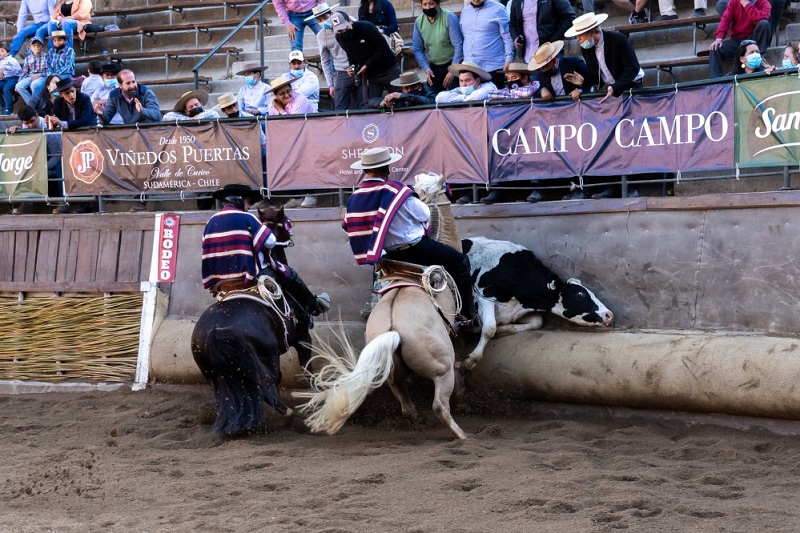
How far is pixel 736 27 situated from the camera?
10836 mm

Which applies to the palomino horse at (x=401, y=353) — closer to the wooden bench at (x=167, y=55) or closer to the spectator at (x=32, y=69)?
the wooden bench at (x=167, y=55)

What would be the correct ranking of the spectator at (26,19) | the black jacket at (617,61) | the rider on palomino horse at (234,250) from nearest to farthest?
the rider on palomino horse at (234,250), the black jacket at (617,61), the spectator at (26,19)

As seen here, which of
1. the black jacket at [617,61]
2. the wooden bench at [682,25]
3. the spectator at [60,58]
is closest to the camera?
the black jacket at [617,61]

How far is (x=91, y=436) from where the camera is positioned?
341 inches

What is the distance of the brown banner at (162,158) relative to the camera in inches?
417

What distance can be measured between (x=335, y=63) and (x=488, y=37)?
1.90 m

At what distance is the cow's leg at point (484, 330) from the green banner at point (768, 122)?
2.30 metres

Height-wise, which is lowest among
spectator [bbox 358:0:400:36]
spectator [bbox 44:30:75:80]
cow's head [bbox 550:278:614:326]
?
cow's head [bbox 550:278:614:326]

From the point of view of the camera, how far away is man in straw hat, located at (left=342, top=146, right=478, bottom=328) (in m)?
8.05

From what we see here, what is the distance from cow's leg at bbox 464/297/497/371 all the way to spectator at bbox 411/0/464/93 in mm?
3817

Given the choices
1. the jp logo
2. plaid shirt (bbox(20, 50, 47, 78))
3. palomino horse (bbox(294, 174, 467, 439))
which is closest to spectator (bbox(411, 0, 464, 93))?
the jp logo

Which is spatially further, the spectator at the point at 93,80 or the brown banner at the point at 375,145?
the spectator at the point at 93,80

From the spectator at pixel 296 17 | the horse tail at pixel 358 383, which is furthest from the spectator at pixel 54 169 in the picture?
the horse tail at pixel 358 383

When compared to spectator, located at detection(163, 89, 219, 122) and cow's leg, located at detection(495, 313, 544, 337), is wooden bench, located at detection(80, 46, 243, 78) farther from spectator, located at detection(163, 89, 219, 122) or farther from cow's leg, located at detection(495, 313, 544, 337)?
cow's leg, located at detection(495, 313, 544, 337)
